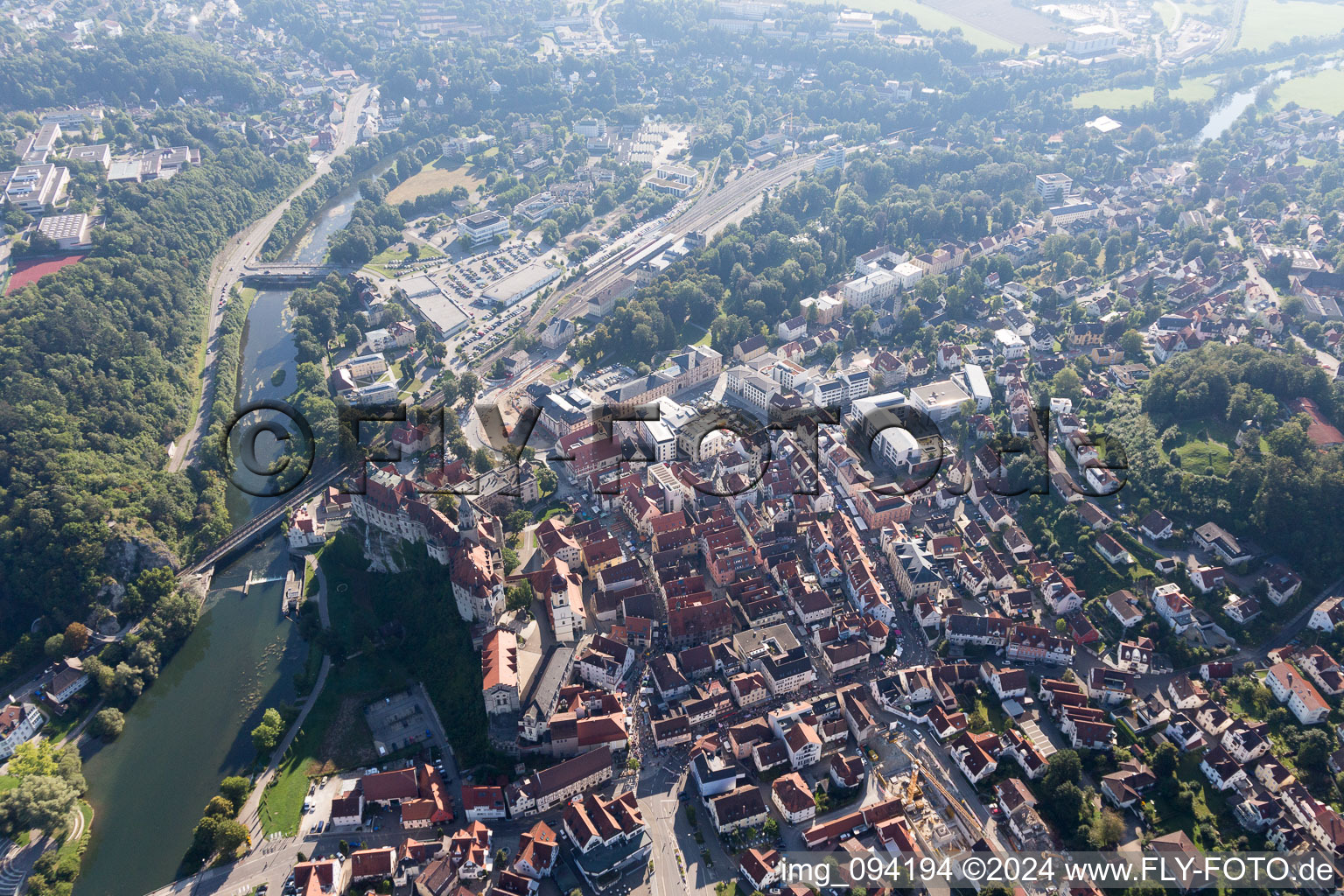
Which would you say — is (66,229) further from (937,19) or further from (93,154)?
(937,19)

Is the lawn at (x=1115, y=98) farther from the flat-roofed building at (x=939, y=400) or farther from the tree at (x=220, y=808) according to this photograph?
the tree at (x=220, y=808)

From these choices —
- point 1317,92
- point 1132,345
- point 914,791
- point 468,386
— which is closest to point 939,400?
point 1132,345

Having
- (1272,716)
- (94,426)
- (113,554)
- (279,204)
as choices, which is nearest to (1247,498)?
(1272,716)

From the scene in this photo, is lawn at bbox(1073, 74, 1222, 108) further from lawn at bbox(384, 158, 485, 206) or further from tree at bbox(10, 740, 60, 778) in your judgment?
tree at bbox(10, 740, 60, 778)

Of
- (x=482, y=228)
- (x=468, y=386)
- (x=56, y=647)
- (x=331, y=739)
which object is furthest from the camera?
(x=482, y=228)

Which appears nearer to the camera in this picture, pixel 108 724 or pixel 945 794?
pixel 945 794

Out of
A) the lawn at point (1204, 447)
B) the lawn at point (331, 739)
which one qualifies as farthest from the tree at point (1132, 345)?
the lawn at point (331, 739)

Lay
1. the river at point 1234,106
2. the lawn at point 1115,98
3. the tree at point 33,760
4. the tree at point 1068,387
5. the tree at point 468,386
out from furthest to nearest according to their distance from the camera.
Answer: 1. the lawn at point 1115,98
2. the river at point 1234,106
3. the tree at point 468,386
4. the tree at point 1068,387
5. the tree at point 33,760
